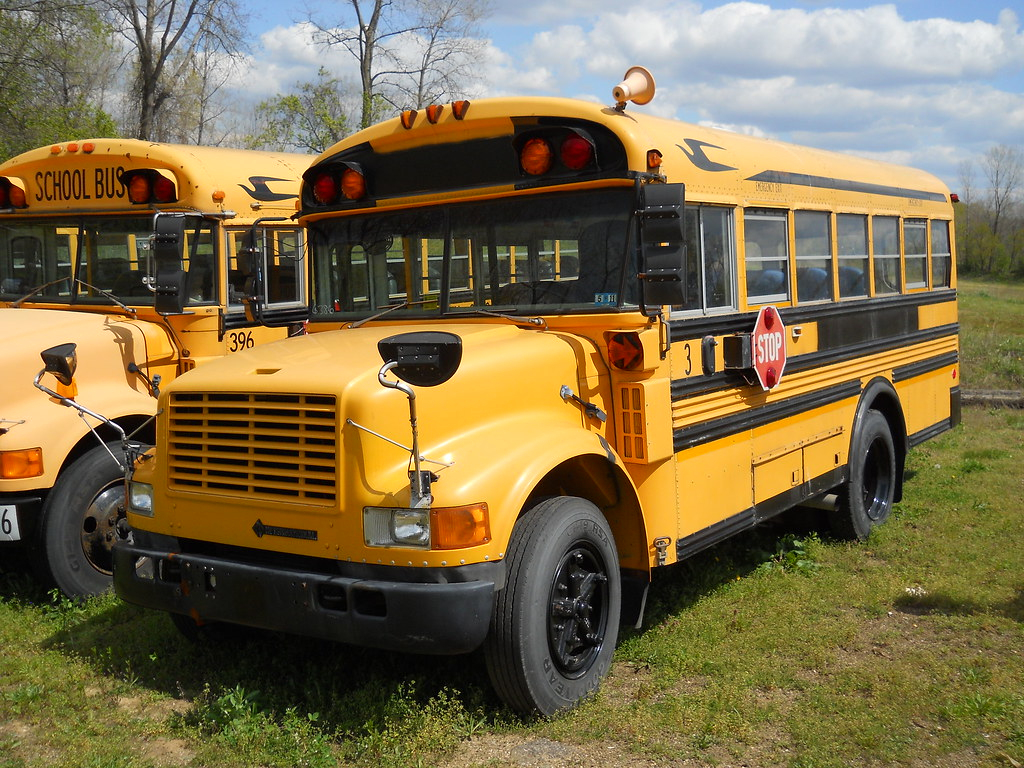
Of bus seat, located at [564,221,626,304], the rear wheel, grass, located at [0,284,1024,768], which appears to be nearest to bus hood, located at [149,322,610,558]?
bus seat, located at [564,221,626,304]

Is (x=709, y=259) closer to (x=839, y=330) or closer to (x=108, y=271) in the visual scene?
(x=839, y=330)

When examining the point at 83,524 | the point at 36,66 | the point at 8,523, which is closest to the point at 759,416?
the point at 83,524

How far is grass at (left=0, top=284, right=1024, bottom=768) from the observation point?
380cm

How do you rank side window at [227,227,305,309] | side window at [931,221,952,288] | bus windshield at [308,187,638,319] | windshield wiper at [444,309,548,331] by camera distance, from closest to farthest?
1. bus windshield at [308,187,638,319]
2. windshield wiper at [444,309,548,331]
3. side window at [227,227,305,309]
4. side window at [931,221,952,288]

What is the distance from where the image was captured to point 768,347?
535 centimetres

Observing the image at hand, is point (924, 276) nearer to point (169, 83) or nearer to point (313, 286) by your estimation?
point (313, 286)

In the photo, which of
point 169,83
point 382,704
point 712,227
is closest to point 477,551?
point 382,704

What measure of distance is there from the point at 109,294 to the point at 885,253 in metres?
5.15

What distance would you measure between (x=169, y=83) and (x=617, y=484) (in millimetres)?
22660

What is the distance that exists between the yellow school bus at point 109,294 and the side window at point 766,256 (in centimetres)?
244

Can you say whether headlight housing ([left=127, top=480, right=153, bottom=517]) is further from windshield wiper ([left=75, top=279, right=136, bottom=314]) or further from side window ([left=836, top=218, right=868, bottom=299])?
side window ([left=836, top=218, right=868, bottom=299])

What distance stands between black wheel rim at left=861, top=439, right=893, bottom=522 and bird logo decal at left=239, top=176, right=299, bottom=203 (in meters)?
4.42

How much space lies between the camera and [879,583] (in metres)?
5.80

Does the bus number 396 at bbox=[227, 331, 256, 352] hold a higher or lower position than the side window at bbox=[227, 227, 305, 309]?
lower
